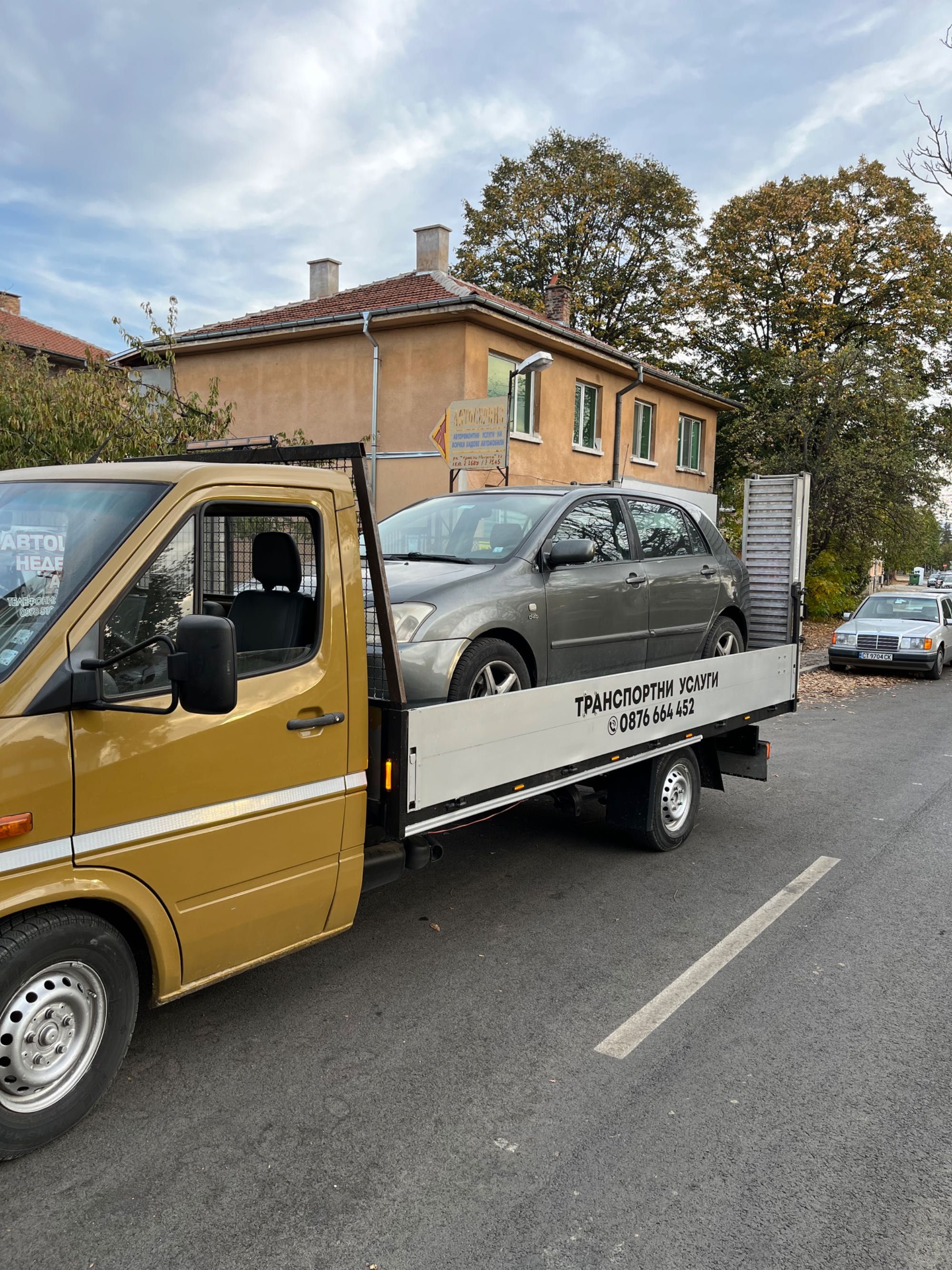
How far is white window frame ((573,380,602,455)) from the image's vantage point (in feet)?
75.1

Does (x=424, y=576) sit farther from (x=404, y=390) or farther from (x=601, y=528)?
(x=404, y=390)

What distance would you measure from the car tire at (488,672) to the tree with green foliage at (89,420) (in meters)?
5.41

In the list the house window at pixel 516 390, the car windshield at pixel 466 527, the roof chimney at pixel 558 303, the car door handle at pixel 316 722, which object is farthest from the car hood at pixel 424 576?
the roof chimney at pixel 558 303

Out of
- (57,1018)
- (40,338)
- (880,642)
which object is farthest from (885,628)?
(40,338)

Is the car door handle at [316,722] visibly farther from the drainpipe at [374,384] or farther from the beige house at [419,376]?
the drainpipe at [374,384]

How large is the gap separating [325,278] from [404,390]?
7655 mm

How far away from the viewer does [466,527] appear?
5715 millimetres

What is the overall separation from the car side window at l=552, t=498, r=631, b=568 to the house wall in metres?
13.1

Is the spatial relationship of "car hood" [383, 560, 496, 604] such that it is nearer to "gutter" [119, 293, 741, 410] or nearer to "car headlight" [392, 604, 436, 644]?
"car headlight" [392, 604, 436, 644]

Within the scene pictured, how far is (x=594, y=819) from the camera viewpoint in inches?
266

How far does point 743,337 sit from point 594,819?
29.7 meters

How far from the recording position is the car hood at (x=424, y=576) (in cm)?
478

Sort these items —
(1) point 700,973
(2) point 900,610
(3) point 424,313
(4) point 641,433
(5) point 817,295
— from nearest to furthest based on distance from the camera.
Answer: (1) point 700,973, (2) point 900,610, (3) point 424,313, (4) point 641,433, (5) point 817,295

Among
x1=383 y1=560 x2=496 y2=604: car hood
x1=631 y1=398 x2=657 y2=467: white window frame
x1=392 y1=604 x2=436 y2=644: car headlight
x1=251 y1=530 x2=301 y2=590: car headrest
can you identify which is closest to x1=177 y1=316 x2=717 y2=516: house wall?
x1=631 y1=398 x2=657 y2=467: white window frame
